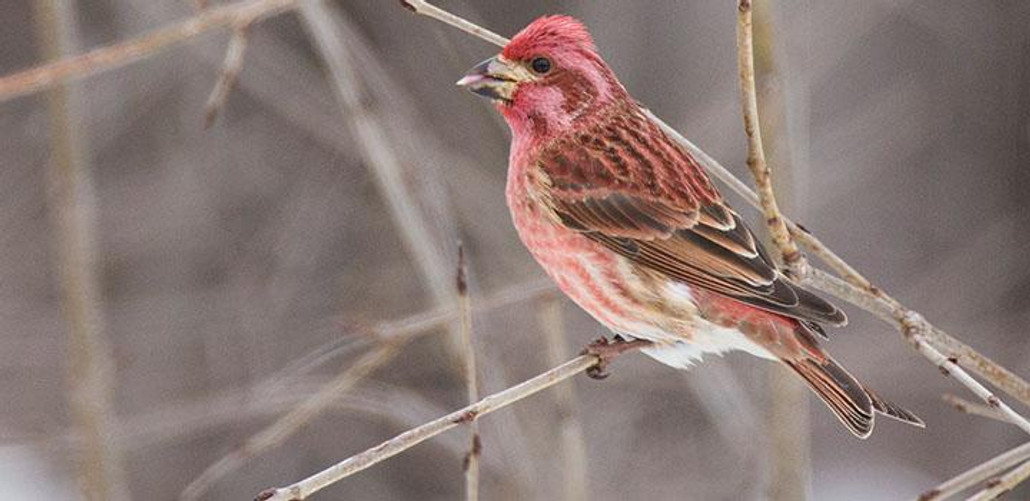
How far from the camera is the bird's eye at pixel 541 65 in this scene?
208 inches

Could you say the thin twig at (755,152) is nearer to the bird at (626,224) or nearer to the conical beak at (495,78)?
the bird at (626,224)

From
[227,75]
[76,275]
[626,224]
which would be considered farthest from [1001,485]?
[76,275]

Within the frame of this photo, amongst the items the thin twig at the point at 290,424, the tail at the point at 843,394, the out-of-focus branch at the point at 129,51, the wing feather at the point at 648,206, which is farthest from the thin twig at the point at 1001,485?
the out-of-focus branch at the point at 129,51

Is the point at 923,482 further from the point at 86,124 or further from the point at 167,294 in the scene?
the point at 86,124

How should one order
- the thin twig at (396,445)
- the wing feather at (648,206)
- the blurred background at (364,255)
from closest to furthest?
the thin twig at (396,445)
the wing feather at (648,206)
the blurred background at (364,255)

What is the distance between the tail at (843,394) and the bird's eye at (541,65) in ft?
4.25

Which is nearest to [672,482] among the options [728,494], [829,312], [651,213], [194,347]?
[728,494]

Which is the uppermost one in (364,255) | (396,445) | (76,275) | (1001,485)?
(364,255)

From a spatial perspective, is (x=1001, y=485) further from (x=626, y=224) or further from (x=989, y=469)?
(x=626, y=224)

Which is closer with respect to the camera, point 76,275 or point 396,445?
point 396,445

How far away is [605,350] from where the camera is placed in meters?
5.16

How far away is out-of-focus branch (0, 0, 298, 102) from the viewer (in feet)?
14.1

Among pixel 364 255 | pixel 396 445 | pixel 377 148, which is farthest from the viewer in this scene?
pixel 364 255

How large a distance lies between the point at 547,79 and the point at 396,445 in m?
1.91
